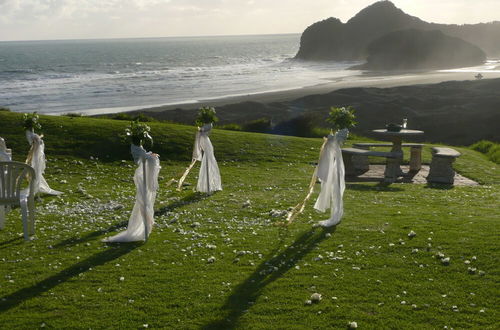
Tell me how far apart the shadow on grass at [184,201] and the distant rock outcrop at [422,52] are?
13881 centimetres

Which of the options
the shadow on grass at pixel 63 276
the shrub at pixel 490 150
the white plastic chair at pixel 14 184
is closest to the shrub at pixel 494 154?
the shrub at pixel 490 150

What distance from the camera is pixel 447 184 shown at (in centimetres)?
2328

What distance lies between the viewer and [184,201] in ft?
61.0

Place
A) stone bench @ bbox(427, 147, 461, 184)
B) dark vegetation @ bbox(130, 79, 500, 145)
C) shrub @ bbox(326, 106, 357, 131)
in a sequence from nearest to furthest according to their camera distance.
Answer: shrub @ bbox(326, 106, 357, 131) → stone bench @ bbox(427, 147, 461, 184) → dark vegetation @ bbox(130, 79, 500, 145)

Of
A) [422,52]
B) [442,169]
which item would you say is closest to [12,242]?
[442,169]

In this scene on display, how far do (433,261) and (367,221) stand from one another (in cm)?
350

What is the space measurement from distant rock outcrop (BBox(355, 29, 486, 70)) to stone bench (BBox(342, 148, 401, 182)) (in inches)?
5135

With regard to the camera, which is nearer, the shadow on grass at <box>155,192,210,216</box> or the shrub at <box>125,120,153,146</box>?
the shrub at <box>125,120,153,146</box>

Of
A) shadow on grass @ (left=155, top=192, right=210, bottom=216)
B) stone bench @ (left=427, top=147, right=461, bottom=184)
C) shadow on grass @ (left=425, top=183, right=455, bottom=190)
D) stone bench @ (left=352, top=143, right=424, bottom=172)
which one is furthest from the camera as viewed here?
stone bench @ (left=352, top=143, right=424, bottom=172)

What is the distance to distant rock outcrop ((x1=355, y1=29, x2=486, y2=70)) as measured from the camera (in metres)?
155

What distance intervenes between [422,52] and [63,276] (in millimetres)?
165402

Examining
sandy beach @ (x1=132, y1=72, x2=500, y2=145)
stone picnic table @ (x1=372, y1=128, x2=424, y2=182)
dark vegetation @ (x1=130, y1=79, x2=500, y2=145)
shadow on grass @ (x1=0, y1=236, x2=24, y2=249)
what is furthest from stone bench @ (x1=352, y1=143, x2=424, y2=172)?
shadow on grass @ (x1=0, y1=236, x2=24, y2=249)

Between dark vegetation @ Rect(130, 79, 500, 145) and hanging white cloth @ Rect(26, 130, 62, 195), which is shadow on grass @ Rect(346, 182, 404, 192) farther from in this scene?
dark vegetation @ Rect(130, 79, 500, 145)

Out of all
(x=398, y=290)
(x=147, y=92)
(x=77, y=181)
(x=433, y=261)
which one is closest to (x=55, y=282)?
(x=398, y=290)
